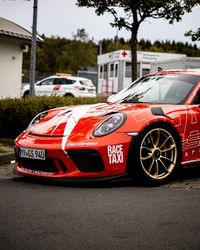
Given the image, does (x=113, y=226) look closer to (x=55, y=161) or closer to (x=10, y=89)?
(x=55, y=161)

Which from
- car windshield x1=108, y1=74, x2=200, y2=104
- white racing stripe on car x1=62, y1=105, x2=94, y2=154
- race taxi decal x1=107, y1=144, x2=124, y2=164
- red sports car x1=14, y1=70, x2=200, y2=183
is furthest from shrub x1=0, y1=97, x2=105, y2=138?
race taxi decal x1=107, y1=144, x2=124, y2=164

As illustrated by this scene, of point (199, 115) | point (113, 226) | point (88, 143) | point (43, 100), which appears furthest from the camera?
point (43, 100)

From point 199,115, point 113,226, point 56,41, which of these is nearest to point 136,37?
point 199,115

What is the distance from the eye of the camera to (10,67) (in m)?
17.5

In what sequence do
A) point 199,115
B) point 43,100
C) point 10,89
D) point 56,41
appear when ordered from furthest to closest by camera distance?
point 56,41
point 10,89
point 43,100
point 199,115

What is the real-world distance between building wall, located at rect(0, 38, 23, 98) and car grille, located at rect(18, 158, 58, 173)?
11863 millimetres

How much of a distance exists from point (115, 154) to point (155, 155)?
531 millimetres

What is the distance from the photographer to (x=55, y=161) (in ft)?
17.0

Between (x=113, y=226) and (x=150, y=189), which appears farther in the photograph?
(x=150, y=189)

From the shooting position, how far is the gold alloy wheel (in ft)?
17.4

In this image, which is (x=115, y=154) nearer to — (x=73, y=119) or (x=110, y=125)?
(x=110, y=125)

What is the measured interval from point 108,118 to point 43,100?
4.44 meters

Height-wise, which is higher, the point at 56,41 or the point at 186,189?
the point at 56,41

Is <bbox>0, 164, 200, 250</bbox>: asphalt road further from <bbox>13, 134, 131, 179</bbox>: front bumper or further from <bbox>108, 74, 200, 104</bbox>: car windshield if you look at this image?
<bbox>108, 74, 200, 104</bbox>: car windshield
